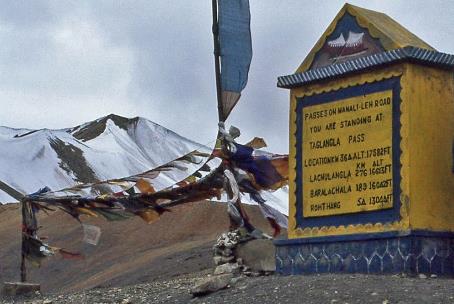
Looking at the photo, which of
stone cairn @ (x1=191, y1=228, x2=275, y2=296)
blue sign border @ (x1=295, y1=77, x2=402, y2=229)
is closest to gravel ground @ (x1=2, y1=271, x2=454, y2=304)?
stone cairn @ (x1=191, y1=228, x2=275, y2=296)

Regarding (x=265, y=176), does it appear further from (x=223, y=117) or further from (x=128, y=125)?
(x=128, y=125)

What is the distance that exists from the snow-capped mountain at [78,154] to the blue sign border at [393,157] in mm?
24500

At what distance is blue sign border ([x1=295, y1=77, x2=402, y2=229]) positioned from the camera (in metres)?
12.8

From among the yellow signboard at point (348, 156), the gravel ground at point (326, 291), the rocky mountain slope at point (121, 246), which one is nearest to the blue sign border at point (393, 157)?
the yellow signboard at point (348, 156)

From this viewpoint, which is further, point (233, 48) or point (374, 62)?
point (233, 48)

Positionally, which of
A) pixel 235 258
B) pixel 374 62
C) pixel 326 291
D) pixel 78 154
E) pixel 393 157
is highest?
pixel 78 154

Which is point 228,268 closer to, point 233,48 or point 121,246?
point 233,48

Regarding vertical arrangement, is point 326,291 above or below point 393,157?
below

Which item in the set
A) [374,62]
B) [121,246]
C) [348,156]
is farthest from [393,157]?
[121,246]

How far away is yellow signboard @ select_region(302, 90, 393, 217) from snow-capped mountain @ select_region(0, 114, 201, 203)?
24702 millimetres

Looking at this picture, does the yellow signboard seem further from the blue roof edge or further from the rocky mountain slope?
the rocky mountain slope

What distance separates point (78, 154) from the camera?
40.1m

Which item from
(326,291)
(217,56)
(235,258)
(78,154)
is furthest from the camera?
(78,154)

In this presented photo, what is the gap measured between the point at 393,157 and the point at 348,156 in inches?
26.9
